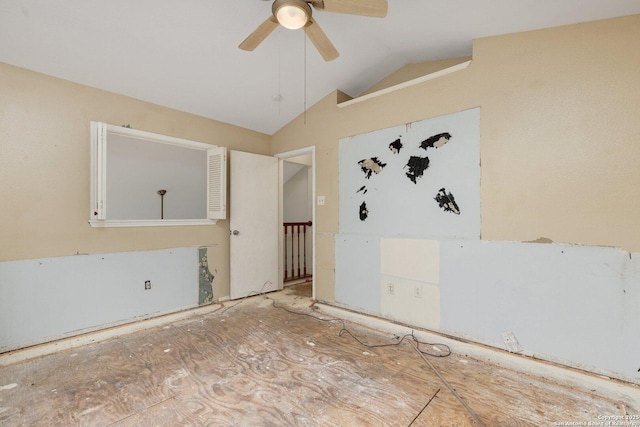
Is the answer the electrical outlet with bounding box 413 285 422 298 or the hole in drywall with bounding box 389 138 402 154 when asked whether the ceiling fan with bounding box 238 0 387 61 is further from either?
the electrical outlet with bounding box 413 285 422 298

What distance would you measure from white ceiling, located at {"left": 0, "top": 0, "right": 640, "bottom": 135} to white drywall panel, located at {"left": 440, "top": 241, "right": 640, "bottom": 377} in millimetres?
1700

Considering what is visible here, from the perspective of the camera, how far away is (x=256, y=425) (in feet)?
5.15

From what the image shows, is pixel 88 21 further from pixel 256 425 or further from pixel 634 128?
pixel 634 128

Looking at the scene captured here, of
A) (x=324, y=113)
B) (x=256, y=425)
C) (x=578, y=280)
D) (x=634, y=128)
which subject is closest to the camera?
(x=256, y=425)

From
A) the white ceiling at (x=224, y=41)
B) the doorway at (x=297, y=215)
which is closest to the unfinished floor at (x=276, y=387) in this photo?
the doorway at (x=297, y=215)

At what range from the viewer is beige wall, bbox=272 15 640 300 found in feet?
6.26

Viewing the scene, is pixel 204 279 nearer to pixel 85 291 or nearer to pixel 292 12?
→ pixel 85 291

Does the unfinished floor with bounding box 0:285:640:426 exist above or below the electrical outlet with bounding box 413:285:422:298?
below

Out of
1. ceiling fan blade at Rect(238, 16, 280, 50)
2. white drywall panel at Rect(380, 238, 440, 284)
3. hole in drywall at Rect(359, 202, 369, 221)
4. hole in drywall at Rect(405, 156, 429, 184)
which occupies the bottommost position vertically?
white drywall panel at Rect(380, 238, 440, 284)

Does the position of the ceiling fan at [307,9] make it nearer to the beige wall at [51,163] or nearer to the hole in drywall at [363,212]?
the hole in drywall at [363,212]

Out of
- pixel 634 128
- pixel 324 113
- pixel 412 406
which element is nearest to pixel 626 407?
pixel 412 406

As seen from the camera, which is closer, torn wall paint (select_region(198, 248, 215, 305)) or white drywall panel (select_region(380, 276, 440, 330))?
white drywall panel (select_region(380, 276, 440, 330))

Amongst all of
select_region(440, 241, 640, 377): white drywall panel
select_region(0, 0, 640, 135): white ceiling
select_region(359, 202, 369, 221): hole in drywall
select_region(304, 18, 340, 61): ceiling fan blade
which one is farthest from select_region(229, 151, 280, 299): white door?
select_region(440, 241, 640, 377): white drywall panel

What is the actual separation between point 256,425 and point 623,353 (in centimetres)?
240
